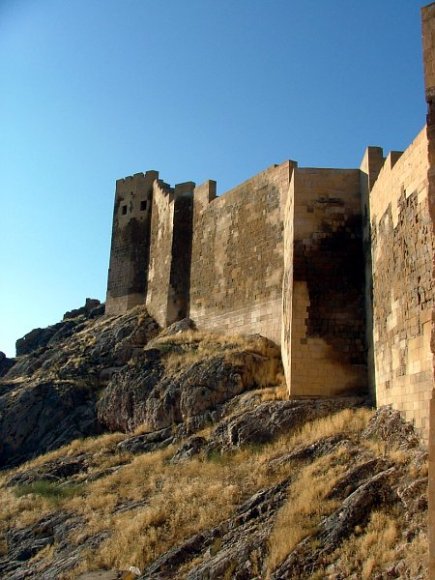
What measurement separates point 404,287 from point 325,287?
411 cm

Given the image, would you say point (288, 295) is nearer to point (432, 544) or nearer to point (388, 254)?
point (388, 254)

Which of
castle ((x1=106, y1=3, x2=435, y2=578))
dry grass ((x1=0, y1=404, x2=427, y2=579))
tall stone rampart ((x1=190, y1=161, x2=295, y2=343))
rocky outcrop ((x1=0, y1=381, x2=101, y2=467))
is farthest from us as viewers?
rocky outcrop ((x1=0, y1=381, x2=101, y2=467))

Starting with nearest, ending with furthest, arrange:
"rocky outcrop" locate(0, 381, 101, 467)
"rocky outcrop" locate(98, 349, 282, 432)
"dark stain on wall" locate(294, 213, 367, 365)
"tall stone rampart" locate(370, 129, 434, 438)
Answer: "tall stone rampart" locate(370, 129, 434, 438)
"dark stain on wall" locate(294, 213, 367, 365)
"rocky outcrop" locate(98, 349, 282, 432)
"rocky outcrop" locate(0, 381, 101, 467)

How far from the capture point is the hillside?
30.7 feet

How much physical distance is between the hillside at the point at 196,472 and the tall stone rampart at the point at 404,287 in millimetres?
729

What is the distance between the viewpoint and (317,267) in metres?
16.0

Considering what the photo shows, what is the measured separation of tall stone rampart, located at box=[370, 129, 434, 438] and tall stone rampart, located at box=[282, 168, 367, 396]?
1.32 meters

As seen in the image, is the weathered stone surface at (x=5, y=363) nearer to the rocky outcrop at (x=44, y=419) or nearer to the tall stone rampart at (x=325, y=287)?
the rocky outcrop at (x=44, y=419)

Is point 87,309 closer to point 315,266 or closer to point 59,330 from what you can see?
point 59,330

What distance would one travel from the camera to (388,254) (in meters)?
13.2

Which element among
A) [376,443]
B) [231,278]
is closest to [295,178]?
[231,278]

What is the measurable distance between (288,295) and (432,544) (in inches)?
462

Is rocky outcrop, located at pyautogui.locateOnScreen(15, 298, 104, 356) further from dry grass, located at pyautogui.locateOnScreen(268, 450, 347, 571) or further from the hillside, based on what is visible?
dry grass, located at pyautogui.locateOnScreen(268, 450, 347, 571)

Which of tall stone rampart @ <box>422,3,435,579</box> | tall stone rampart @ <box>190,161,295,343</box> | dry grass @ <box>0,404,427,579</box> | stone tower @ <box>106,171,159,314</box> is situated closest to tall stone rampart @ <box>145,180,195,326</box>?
tall stone rampart @ <box>190,161,295,343</box>
